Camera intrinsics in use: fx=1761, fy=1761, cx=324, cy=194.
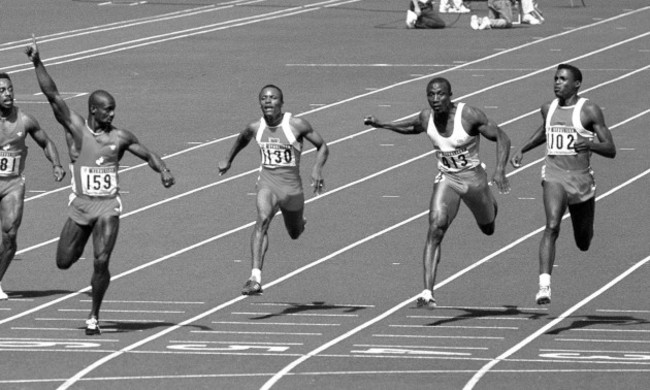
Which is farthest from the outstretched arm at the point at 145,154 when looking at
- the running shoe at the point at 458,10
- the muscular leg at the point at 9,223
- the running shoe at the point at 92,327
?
the running shoe at the point at 458,10

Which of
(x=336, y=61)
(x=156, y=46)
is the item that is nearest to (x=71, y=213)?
(x=336, y=61)

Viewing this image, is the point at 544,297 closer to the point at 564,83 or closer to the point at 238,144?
the point at 564,83

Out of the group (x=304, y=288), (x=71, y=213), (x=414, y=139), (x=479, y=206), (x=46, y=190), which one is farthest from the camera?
(x=414, y=139)

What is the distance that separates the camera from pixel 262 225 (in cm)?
1688

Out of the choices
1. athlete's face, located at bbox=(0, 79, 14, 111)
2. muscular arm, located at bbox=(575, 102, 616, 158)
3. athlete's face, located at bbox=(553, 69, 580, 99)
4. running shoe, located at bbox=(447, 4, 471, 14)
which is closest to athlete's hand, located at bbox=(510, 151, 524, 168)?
muscular arm, located at bbox=(575, 102, 616, 158)

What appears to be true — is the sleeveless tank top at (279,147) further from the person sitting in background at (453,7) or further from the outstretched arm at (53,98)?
the person sitting in background at (453,7)

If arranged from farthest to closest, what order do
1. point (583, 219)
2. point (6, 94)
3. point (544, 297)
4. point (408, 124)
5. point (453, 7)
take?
point (453, 7), point (6, 94), point (408, 124), point (583, 219), point (544, 297)

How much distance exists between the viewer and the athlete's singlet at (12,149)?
58.0ft

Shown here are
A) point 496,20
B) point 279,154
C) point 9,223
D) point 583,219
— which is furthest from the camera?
point 496,20

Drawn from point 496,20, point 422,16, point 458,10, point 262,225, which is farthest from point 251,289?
point 458,10

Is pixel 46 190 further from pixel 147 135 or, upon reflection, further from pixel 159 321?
pixel 159 321

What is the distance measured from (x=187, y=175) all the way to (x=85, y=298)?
26.3ft

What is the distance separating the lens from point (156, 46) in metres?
41.4

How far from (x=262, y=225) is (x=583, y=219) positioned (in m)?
3.04
